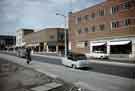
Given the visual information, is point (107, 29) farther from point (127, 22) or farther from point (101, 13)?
point (127, 22)

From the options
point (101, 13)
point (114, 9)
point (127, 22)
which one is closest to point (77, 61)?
point (127, 22)

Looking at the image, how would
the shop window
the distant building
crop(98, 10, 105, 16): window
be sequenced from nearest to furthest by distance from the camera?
1. the shop window
2. crop(98, 10, 105, 16): window
3. the distant building

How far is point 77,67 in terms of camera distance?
62.8 feet

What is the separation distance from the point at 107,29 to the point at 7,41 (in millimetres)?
94024

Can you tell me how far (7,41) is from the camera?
12225 cm

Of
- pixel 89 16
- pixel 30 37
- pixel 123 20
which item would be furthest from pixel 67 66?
pixel 30 37

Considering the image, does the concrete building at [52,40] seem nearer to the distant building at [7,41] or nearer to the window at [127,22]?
the window at [127,22]

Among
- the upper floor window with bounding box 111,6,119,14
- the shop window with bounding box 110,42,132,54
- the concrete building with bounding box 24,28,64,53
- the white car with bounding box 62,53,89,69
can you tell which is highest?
the upper floor window with bounding box 111,6,119,14

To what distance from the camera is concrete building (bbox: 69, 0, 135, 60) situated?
3328 centimetres

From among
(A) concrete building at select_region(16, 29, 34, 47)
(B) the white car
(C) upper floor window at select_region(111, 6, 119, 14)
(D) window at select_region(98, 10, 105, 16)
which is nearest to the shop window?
(C) upper floor window at select_region(111, 6, 119, 14)

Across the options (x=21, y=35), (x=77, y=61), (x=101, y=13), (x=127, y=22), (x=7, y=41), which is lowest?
(x=77, y=61)

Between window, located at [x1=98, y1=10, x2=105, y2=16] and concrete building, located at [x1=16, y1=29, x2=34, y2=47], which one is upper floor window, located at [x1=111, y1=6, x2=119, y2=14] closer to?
window, located at [x1=98, y1=10, x2=105, y2=16]

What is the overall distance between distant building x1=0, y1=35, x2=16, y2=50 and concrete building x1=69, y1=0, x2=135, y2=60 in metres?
69.5

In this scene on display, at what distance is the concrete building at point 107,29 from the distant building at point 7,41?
69.5 metres
